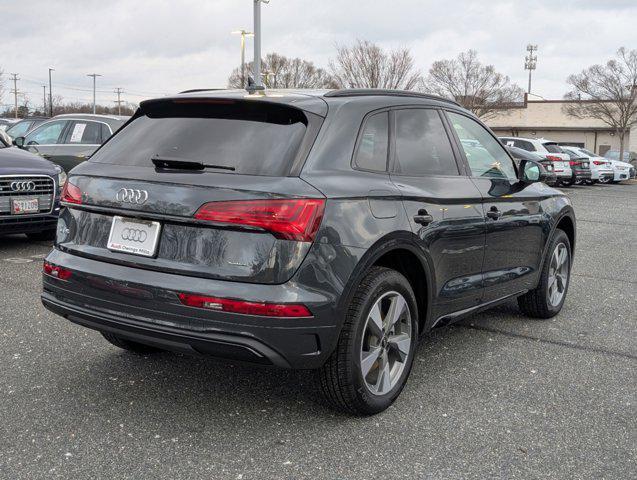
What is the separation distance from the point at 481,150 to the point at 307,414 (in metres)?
2.21

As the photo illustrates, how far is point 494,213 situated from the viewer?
4.63 m

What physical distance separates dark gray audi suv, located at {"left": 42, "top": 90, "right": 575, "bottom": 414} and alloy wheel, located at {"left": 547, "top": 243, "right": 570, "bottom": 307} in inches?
66.1

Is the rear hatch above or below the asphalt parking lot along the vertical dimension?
above

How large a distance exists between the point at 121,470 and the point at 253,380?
3.97 ft

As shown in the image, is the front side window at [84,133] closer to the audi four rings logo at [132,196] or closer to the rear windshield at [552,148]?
the audi four rings logo at [132,196]

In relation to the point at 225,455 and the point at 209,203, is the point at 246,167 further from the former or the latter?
the point at 225,455

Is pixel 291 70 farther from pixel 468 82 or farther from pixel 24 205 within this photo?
pixel 24 205

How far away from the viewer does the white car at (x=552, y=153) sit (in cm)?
2464

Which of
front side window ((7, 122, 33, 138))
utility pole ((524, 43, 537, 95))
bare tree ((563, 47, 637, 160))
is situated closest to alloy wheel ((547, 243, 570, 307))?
front side window ((7, 122, 33, 138))

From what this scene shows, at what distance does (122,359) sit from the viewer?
14.6 feet

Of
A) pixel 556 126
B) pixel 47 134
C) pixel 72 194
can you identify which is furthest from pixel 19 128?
pixel 556 126

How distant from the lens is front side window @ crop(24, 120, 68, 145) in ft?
39.1

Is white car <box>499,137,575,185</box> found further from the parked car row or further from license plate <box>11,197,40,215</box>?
license plate <box>11,197,40,215</box>

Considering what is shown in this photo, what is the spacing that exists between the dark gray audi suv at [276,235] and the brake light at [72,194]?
0.03ft
